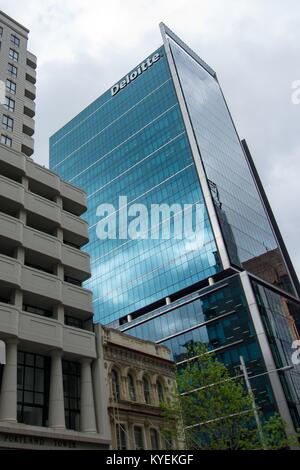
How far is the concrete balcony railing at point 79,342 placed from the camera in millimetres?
34453

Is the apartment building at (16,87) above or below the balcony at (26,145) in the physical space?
above

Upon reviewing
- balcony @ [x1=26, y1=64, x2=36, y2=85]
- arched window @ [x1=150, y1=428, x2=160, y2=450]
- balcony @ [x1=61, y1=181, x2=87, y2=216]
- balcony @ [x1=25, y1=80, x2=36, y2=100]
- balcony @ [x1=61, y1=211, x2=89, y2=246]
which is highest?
balcony @ [x1=26, y1=64, x2=36, y2=85]

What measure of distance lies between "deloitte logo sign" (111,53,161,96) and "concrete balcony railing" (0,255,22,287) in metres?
112

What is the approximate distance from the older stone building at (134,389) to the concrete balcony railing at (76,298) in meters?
2.17

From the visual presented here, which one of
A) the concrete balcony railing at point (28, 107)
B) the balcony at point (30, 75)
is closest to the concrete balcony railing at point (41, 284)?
the concrete balcony railing at point (28, 107)

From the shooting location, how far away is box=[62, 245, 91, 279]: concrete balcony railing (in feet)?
129

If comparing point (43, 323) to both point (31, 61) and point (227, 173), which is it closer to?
point (31, 61)

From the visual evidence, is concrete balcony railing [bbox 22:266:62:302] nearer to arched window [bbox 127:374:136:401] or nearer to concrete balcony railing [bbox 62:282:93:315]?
concrete balcony railing [bbox 62:282:93:315]

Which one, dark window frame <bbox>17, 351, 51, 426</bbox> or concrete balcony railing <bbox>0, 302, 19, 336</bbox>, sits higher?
concrete balcony railing <bbox>0, 302, 19, 336</bbox>

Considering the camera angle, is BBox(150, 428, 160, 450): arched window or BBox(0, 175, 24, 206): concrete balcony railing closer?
BBox(150, 428, 160, 450): arched window

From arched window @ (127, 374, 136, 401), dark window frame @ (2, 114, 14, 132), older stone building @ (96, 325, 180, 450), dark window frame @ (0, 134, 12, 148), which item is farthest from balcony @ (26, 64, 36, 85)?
arched window @ (127, 374, 136, 401)

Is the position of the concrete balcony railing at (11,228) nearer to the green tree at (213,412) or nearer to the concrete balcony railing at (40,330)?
the concrete balcony railing at (40,330)
